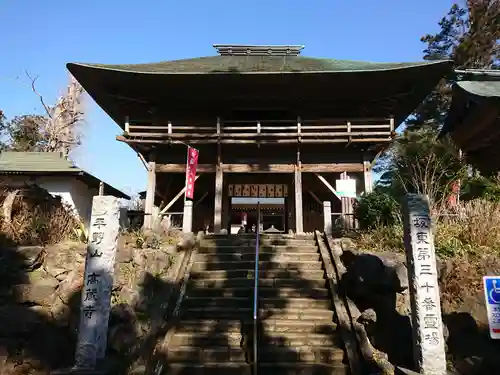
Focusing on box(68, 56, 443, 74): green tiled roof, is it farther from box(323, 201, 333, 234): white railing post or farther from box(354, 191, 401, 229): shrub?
box(354, 191, 401, 229): shrub

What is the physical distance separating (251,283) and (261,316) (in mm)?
1021

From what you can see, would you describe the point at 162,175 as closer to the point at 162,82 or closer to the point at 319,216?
the point at 162,82

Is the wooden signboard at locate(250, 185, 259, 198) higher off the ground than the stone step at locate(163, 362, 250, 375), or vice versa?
the wooden signboard at locate(250, 185, 259, 198)

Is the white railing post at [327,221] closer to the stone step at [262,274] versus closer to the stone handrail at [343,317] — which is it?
the stone handrail at [343,317]

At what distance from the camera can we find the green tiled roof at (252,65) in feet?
44.6

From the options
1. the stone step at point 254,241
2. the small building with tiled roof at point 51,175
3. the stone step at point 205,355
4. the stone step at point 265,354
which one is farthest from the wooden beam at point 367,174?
the small building with tiled roof at point 51,175

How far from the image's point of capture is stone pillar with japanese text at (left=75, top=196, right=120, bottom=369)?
562 centimetres

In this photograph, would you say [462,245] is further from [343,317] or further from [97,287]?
[97,287]

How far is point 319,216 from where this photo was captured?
17203mm

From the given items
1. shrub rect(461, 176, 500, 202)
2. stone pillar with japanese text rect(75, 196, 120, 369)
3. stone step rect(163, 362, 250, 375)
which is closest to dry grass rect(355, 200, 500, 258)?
shrub rect(461, 176, 500, 202)

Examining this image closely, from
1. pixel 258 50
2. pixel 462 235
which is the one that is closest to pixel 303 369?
pixel 462 235

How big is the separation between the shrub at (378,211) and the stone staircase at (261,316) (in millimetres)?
1687

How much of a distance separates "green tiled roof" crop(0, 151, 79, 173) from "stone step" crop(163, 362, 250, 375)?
1127cm

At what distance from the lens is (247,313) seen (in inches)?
285
